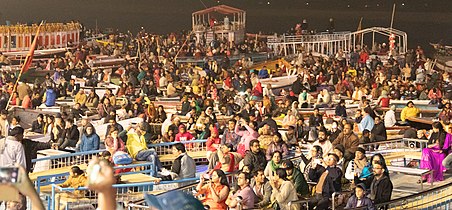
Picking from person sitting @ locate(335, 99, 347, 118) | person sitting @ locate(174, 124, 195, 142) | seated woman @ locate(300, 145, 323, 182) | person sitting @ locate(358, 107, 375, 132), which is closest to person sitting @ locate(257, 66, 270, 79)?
person sitting @ locate(335, 99, 347, 118)

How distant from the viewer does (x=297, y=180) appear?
7.41 m

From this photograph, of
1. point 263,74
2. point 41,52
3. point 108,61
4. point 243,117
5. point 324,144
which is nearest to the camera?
point 324,144

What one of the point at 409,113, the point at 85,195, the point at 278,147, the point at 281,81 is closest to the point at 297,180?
the point at 85,195

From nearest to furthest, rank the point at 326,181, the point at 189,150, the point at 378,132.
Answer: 1. the point at 326,181
2. the point at 189,150
3. the point at 378,132

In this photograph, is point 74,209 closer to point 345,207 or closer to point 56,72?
point 345,207

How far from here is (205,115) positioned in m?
12.3

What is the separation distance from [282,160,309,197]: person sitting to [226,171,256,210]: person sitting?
32cm

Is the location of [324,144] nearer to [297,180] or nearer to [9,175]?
[297,180]

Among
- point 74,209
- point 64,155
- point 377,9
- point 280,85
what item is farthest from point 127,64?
point 377,9

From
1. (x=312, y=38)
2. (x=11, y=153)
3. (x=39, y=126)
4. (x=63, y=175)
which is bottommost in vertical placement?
(x=39, y=126)

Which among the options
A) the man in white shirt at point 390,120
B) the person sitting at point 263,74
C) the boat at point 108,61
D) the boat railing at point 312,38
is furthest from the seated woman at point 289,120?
the boat railing at point 312,38

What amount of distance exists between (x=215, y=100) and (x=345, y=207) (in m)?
9.31

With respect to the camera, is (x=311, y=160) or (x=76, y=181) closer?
(x=76, y=181)

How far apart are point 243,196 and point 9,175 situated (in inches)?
202
